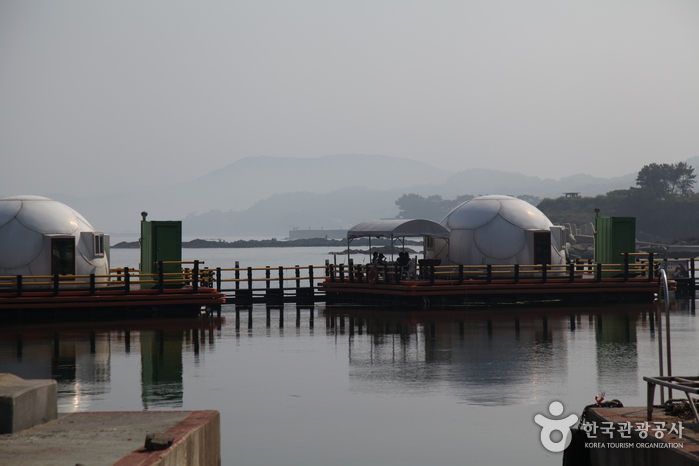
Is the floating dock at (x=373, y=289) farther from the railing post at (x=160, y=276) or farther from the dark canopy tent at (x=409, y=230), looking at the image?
the dark canopy tent at (x=409, y=230)

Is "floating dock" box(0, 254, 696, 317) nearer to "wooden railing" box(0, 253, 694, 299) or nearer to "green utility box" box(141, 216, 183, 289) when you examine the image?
"wooden railing" box(0, 253, 694, 299)

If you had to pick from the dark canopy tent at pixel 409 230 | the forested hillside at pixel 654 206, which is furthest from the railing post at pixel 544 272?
the forested hillside at pixel 654 206

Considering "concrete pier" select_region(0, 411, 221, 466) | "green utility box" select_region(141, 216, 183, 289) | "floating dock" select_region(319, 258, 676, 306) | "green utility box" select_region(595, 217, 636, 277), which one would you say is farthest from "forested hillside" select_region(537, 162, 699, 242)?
"concrete pier" select_region(0, 411, 221, 466)

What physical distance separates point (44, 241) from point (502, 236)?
1777 centimetres

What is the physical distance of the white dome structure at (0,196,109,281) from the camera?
100 ft

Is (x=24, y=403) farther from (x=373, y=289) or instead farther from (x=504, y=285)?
(x=373, y=289)

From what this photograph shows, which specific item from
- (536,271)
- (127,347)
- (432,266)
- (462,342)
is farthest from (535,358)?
(536,271)

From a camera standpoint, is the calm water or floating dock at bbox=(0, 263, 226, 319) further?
floating dock at bbox=(0, 263, 226, 319)

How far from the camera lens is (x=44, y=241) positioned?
30.8 meters

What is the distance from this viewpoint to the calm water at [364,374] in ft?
39.3

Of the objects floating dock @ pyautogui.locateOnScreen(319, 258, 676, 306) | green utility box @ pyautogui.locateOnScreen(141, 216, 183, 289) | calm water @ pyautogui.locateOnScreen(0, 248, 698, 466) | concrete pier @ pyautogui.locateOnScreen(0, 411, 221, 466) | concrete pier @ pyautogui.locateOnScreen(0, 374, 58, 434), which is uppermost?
green utility box @ pyautogui.locateOnScreen(141, 216, 183, 289)

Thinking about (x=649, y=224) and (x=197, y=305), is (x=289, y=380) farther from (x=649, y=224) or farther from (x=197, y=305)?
(x=649, y=224)

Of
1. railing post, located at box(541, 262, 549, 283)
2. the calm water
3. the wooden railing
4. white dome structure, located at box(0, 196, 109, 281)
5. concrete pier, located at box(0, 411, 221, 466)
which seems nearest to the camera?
concrete pier, located at box(0, 411, 221, 466)

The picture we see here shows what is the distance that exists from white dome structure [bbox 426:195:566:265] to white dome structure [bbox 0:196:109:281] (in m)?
14.5
